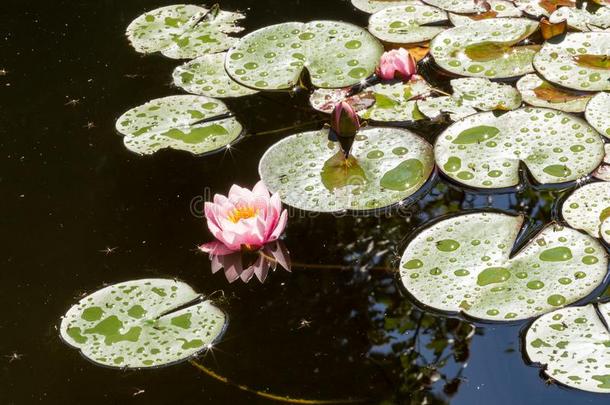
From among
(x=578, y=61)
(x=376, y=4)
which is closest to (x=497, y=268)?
(x=578, y=61)

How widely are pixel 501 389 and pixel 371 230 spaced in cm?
58

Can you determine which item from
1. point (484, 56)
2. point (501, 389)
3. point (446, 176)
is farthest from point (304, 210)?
point (484, 56)

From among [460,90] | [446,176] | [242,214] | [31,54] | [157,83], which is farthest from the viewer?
[31,54]

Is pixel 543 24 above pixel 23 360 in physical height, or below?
above

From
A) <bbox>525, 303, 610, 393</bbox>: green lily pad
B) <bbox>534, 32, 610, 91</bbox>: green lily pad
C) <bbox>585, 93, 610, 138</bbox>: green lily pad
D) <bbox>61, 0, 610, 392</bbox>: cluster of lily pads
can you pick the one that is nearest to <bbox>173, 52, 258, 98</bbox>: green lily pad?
<bbox>61, 0, 610, 392</bbox>: cluster of lily pads

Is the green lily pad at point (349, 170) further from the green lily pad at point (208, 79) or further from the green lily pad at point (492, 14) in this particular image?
the green lily pad at point (492, 14)

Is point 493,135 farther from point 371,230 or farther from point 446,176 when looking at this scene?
point 371,230

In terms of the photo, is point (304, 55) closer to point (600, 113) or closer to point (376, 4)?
point (376, 4)

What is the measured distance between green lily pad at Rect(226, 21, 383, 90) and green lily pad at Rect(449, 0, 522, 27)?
31 centimetres

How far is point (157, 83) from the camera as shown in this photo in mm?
2828

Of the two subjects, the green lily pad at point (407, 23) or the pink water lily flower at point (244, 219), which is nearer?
the pink water lily flower at point (244, 219)

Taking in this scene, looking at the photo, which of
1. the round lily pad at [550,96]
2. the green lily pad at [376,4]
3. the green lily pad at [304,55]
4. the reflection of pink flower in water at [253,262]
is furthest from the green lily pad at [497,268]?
the green lily pad at [376,4]

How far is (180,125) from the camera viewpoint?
2545 millimetres

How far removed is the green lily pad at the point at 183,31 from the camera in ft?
9.68
